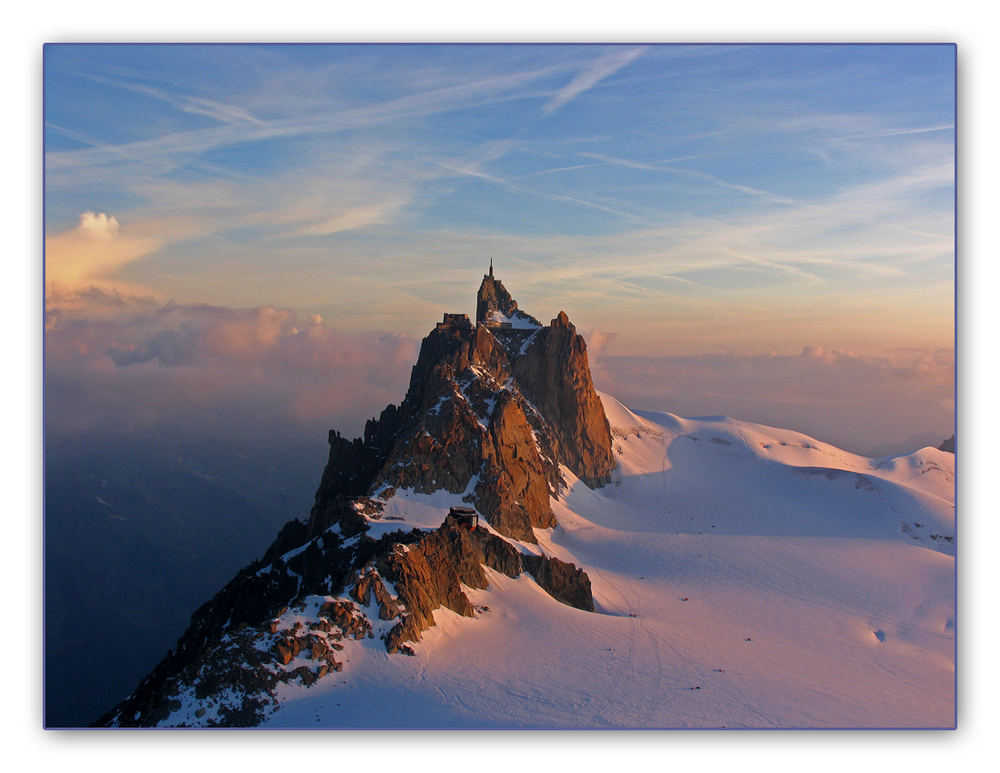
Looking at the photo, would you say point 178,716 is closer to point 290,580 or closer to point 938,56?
point 290,580

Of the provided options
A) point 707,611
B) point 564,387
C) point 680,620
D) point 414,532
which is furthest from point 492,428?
point 564,387

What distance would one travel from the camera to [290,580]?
225 feet

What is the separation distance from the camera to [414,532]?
2753 inches

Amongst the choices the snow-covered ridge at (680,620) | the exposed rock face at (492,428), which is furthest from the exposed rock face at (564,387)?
the snow-covered ridge at (680,620)

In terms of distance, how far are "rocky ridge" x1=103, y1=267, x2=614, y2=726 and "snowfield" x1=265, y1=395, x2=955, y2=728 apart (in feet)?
6.63

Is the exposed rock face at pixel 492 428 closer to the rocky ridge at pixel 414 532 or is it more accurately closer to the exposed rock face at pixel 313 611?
the rocky ridge at pixel 414 532

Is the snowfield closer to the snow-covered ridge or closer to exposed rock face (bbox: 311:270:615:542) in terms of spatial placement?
the snow-covered ridge

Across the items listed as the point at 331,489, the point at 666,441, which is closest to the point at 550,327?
the point at 666,441

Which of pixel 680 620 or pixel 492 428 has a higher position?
pixel 492 428

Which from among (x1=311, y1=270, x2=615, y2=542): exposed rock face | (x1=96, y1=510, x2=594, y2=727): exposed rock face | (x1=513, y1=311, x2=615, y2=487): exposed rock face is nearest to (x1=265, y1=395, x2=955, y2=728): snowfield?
(x1=96, y1=510, x2=594, y2=727): exposed rock face

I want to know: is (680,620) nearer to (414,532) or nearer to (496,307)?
(414,532)

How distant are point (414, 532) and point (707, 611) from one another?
95.0 feet

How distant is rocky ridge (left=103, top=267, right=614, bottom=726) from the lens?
4928cm

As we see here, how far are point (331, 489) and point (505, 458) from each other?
19.1m
